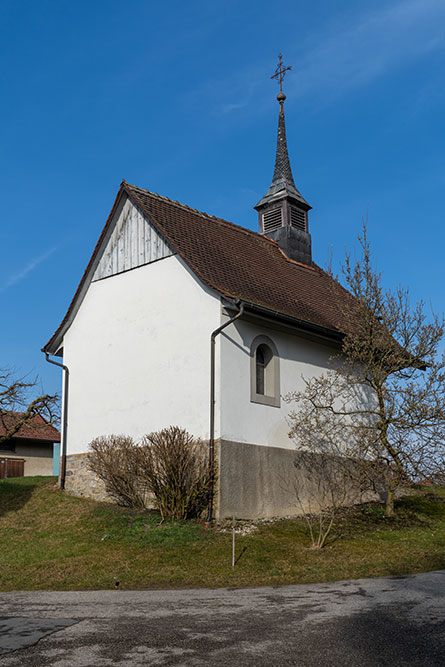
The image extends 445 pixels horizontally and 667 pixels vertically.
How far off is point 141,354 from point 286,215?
25.4 ft

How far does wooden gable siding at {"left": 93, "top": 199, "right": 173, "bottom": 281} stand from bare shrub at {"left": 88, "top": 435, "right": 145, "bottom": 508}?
15.4ft

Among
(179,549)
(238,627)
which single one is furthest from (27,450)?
(238,627)

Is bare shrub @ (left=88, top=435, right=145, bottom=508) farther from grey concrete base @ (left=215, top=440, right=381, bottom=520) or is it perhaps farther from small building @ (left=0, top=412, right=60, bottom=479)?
small building @ (left=0, top=412, right=60, bottom=479)

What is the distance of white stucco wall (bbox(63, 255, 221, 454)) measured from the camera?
15.2 meters

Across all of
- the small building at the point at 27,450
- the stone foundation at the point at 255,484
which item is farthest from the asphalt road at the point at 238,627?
the small building at the point at 27,450

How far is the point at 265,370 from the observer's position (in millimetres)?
16016

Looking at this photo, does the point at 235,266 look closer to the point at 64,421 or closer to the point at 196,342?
the point at 196,342

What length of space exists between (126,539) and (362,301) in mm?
7712

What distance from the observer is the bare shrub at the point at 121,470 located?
14.8 metres

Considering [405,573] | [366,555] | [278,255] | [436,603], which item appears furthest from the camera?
[278,255]

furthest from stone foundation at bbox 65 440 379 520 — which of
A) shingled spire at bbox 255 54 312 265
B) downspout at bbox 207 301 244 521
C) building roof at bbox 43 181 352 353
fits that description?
shingled spire at bbox 255 54 312 265

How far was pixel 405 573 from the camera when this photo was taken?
10.2 meters

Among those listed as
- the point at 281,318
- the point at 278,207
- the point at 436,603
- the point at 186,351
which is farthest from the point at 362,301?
the point at 436,603

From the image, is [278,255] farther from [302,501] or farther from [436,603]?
[436,603]
